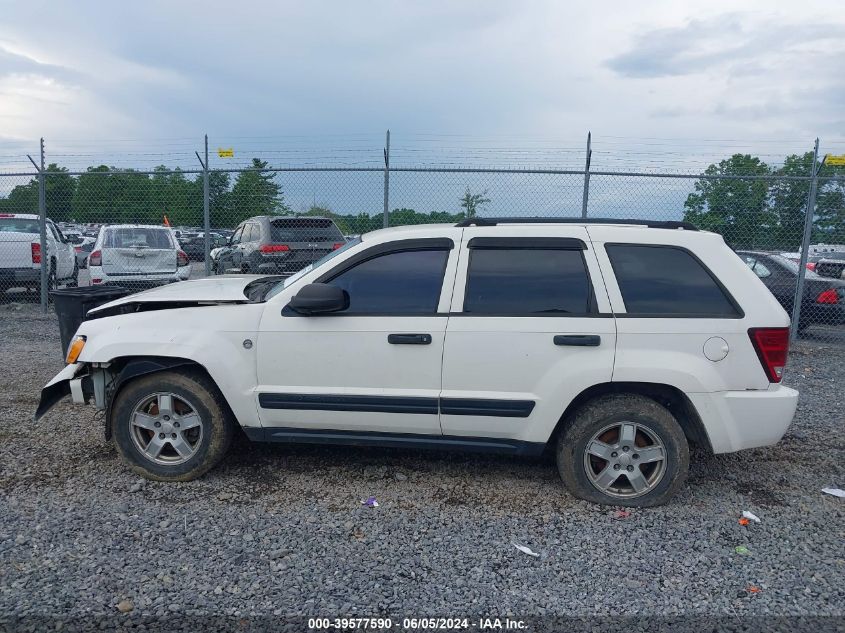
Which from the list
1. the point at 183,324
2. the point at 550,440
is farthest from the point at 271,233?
the point at 550,440

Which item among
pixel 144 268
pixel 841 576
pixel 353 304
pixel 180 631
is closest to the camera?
pixel 180 631

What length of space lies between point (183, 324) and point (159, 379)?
0.40 metres

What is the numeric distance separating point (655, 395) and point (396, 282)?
5.95 feet

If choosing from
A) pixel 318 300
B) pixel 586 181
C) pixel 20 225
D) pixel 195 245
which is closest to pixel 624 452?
pixel 318 300

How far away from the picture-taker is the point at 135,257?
11.1 m

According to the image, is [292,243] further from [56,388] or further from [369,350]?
[369,350]

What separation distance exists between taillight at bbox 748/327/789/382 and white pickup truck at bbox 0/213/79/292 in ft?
35.0

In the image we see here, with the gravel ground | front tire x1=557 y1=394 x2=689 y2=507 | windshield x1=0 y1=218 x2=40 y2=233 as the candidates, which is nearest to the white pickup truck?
windshield x1=0 y1=218 x2=40 y2=233

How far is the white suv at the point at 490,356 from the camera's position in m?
3.87

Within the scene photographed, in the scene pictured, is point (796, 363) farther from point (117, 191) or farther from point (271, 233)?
point (117, 191)

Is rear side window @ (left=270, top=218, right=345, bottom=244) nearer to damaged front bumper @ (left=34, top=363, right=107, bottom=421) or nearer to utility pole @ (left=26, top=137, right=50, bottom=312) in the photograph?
utility pole @ (left=26, top=137, right=50, bottom=312)

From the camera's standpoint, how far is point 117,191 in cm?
1120

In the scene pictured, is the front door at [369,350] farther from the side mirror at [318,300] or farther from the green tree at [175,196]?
the green tree at [175,196]

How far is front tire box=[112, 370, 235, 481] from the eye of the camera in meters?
4.19
